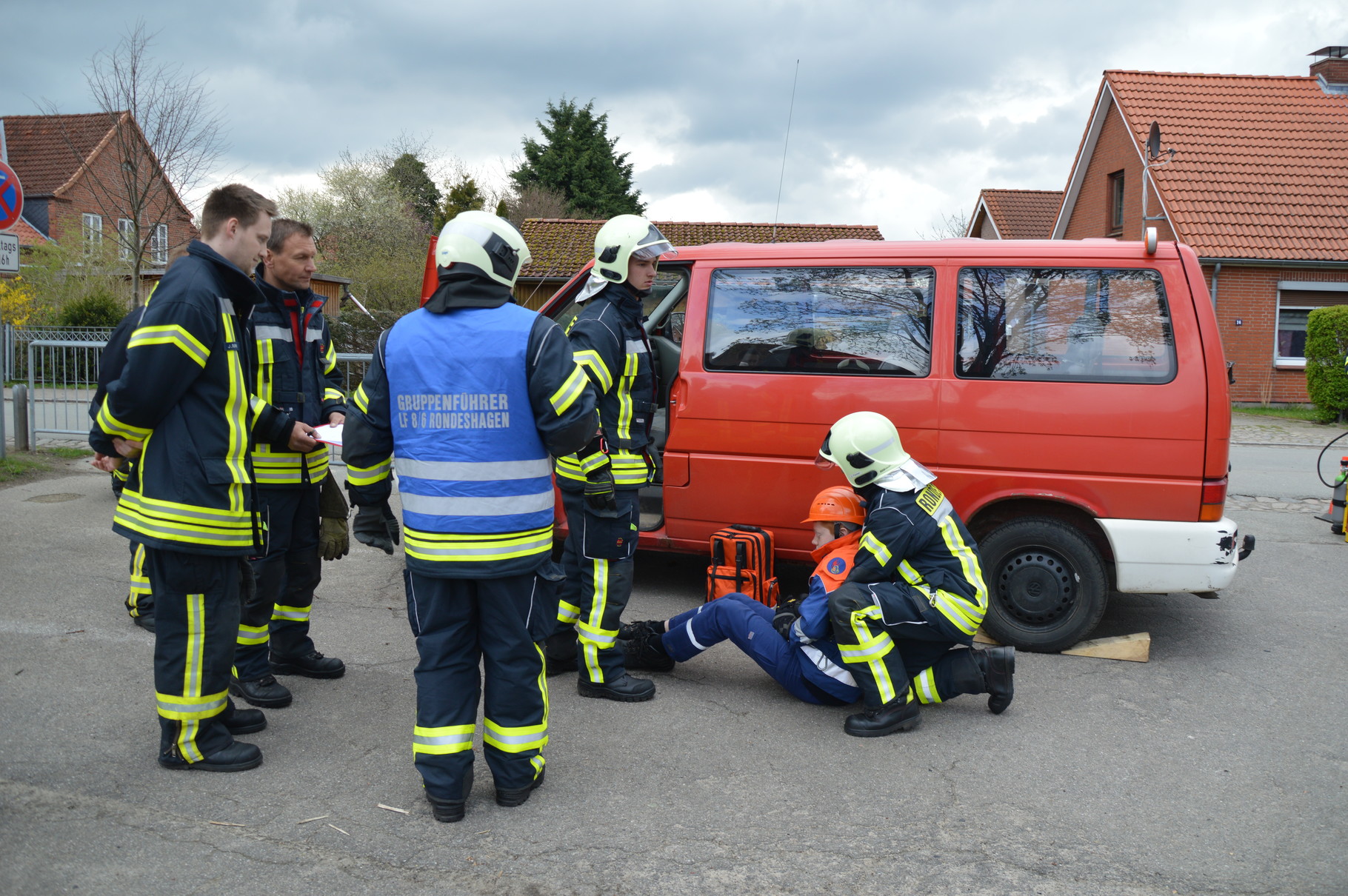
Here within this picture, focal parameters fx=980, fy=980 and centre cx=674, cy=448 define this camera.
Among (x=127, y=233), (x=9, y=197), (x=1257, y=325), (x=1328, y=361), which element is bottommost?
(x=1328, y=361)

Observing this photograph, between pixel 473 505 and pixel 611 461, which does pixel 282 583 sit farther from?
pixel 473 505

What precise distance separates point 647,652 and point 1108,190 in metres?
23.9

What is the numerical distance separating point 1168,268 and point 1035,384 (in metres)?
0.84

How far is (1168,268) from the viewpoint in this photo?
482 cm

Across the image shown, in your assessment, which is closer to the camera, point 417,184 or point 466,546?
point 466,546

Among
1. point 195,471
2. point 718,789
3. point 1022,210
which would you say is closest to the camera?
point 195,471

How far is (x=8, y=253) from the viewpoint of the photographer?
8898mm

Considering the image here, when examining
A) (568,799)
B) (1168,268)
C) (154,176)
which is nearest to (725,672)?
(568,799)

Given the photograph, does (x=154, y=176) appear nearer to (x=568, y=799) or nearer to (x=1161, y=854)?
(x=568, y=799)

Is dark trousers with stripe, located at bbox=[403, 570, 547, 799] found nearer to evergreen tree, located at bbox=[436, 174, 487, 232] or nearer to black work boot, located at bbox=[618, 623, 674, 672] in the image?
black work boot, located at bbox=[618, 623, 674, 672]

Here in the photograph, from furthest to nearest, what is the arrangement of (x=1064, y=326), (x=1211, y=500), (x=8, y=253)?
(x=8, y=253) → (x=1064, y=326) → (x=1211, y=500)

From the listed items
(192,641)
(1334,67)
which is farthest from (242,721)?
(1334,67)

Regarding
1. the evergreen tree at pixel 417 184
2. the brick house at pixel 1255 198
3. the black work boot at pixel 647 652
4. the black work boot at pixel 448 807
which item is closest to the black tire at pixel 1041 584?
the black work boot at pixel 647 652

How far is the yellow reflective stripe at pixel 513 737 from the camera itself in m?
3.25
